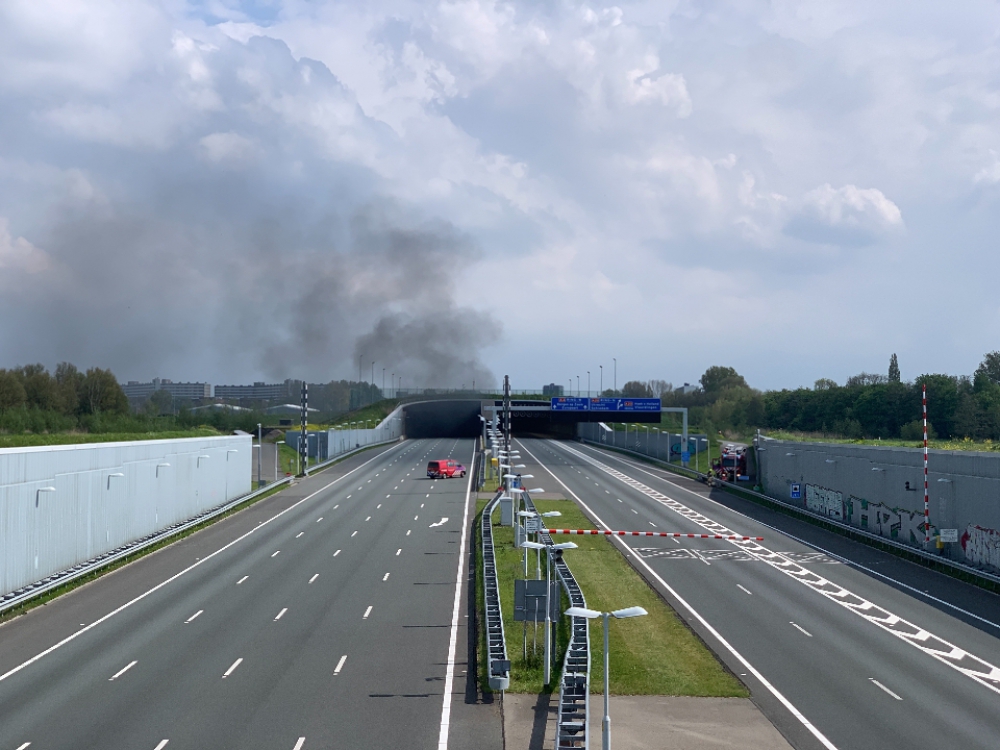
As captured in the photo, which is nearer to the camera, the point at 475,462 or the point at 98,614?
the point at 98,614

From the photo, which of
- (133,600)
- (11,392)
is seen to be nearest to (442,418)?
(11,392)

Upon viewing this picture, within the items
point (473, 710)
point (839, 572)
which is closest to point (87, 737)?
point (473, 710)

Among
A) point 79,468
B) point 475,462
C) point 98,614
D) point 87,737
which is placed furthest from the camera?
point 475,462

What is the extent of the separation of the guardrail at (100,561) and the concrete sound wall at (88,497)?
0.29 m

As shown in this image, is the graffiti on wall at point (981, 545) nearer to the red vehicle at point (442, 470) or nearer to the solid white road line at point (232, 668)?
the solid white road line at point (232, 668)

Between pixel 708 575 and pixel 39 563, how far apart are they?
26.3 meters

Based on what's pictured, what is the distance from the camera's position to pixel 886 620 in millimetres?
29156

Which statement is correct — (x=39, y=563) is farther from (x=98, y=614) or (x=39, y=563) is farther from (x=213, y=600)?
(x=213, y=600)

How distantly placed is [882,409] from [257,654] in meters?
96.0

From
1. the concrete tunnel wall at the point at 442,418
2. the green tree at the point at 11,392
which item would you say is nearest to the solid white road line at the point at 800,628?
the green tree at the point at 11,392

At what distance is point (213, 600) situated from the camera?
1232 inches

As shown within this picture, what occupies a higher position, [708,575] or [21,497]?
[21,497]

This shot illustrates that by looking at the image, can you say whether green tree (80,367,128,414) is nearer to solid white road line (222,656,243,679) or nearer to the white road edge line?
the white road edge line

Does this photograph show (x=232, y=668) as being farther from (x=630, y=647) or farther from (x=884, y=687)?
(x=884, y=687)
